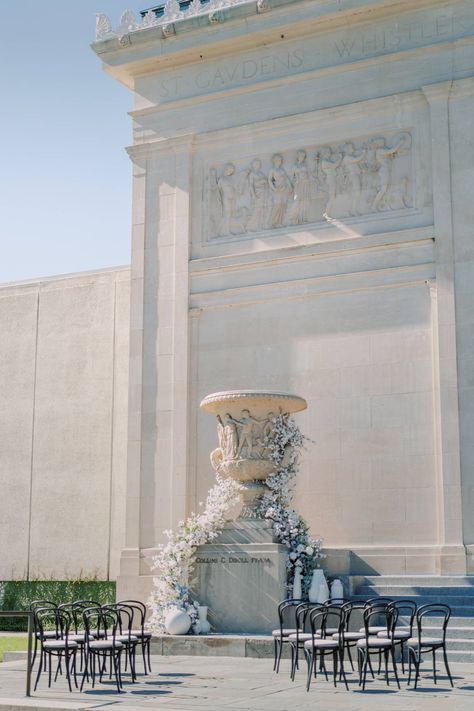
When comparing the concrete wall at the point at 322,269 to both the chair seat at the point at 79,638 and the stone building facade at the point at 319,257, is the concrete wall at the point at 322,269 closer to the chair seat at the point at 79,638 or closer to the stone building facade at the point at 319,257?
the stone building facade at the point at 319,257

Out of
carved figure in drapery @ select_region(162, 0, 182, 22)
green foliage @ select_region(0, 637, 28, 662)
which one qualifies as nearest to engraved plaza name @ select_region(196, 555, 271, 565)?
green foliage @ select_region(0, 637, 28, 662)

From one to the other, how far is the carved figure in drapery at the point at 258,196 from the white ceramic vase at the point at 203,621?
25.7 ft

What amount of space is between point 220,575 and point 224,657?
1681 mm

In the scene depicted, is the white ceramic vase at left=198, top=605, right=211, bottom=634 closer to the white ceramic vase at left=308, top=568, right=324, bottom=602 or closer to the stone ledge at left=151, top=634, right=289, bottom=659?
the stone ledge at left=151, top=634, right=289, bottom=659

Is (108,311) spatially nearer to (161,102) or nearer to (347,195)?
(161,102)

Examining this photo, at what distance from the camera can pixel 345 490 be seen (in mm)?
19047

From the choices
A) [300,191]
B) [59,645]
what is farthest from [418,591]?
[300,191]

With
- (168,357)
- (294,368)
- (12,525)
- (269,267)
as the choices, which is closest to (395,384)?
(294,368)

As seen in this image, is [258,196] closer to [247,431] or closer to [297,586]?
[247,431]

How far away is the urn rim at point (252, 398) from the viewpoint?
1730cm

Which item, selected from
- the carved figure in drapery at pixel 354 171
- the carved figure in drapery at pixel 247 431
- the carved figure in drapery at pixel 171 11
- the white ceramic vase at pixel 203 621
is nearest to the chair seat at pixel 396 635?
the white ceramic vase at pixel 203 621

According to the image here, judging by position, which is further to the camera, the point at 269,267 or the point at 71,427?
the point at 71,427

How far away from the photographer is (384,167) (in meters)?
19.7

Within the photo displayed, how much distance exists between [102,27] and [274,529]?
1207 cm
